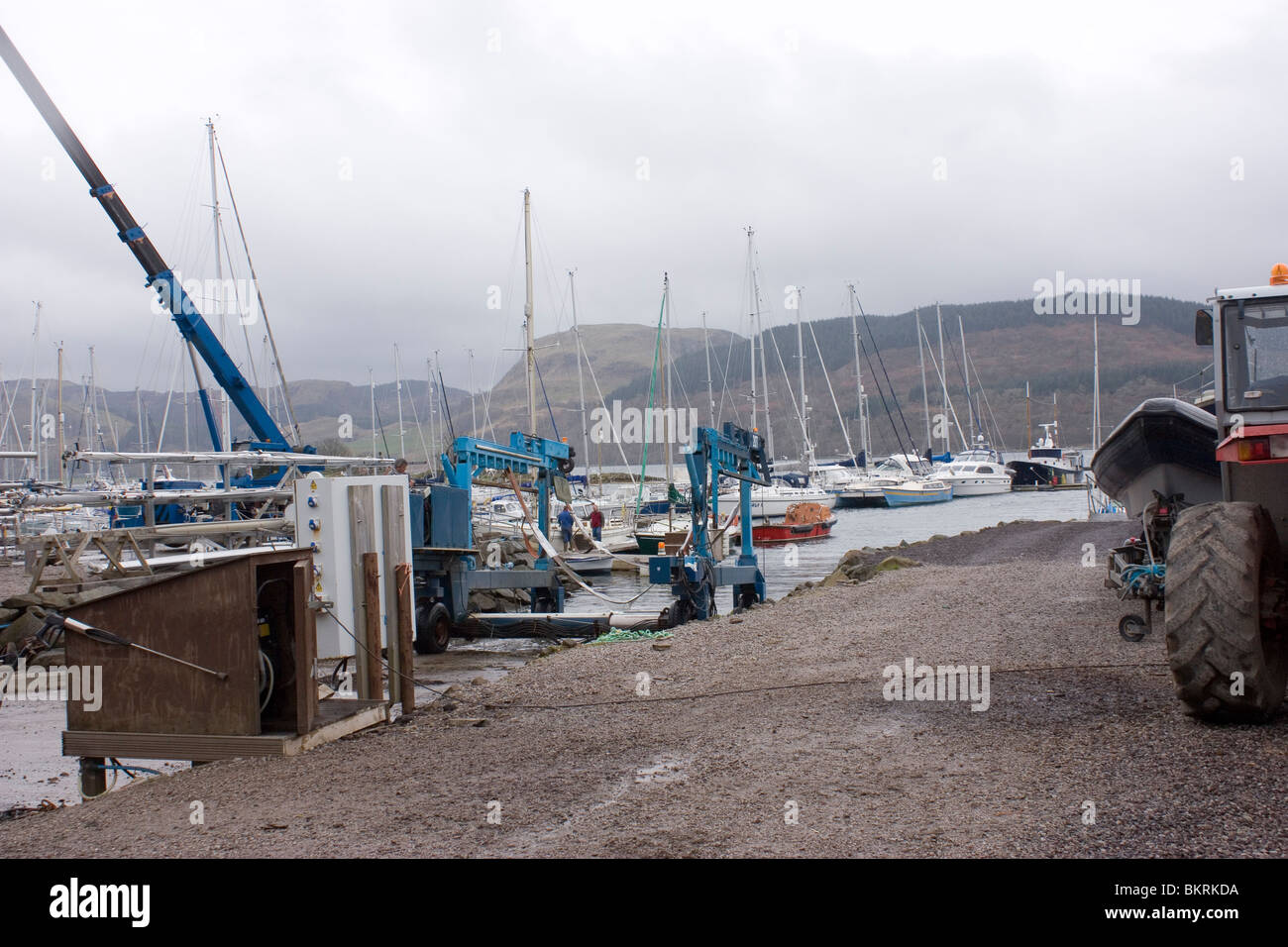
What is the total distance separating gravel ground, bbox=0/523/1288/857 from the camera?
528 centimetres

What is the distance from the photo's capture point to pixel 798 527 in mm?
49844

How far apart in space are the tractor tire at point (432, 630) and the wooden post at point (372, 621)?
9.51 metres

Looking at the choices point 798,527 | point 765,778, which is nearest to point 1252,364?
point 765,778

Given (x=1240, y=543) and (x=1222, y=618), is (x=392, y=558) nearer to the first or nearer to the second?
(x=1222, y=618)

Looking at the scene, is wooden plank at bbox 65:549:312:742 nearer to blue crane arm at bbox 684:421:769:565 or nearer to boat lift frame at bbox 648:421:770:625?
boat lift frame at bbox 648:421:770:625

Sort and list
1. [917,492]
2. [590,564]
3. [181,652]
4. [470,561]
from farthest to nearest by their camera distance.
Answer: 1. [917,492]
2. [590,564]
3. [470,561]
4. [181,652]

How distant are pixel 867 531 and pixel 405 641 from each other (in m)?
47.2

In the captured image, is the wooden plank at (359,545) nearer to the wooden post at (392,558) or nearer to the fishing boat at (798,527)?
the wooden post at (392,558)

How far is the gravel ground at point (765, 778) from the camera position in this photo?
528 centimetres

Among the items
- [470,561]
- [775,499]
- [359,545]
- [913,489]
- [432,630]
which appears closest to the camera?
[359,545]

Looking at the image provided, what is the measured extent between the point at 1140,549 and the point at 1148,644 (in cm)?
353

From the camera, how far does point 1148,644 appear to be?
10547mm
